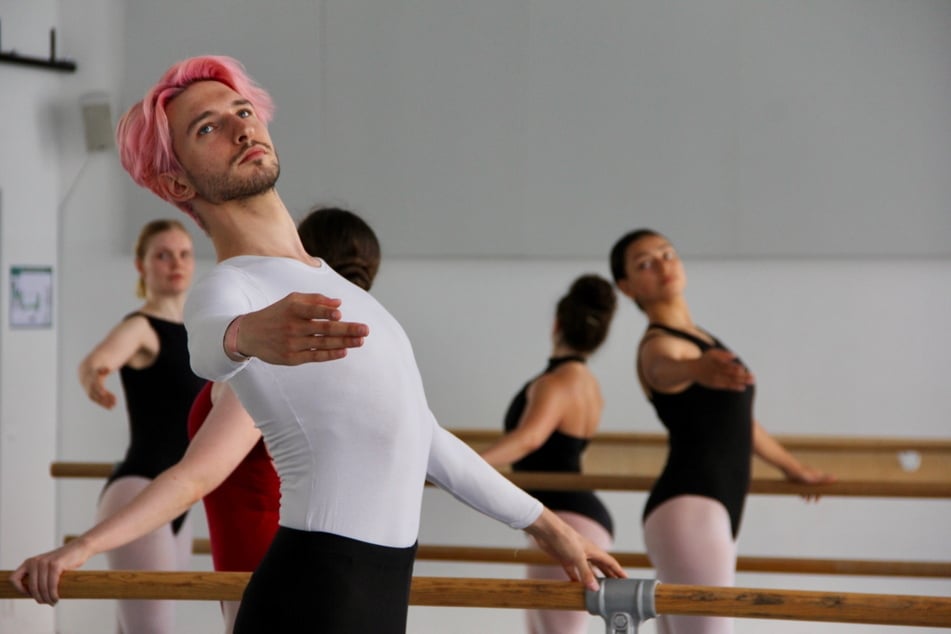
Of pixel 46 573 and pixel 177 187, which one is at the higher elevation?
pixel 177 187

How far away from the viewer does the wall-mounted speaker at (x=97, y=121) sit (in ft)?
18.9

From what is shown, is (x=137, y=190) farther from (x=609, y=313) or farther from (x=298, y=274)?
(x=298, y=274)

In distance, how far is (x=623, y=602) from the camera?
5.90ft

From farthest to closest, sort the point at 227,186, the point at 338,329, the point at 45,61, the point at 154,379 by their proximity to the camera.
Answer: the point at 45,61 → the point at 154,379 → the point at 227,186 → the point at 338,329

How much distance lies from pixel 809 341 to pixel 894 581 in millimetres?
983

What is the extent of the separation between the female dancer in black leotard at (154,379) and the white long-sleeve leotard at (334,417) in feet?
7.32

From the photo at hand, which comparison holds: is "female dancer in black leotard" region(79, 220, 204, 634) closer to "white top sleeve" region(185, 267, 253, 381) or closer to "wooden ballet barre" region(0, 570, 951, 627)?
"wooden ballet barre" region(0, 570, 951, 627)

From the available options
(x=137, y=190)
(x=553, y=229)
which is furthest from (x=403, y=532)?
(x=137, y=190)

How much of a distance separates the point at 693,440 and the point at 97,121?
11.3 ft

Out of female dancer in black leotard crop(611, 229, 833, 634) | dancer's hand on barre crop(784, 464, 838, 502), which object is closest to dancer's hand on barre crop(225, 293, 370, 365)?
female dancer in black leotard crop(611, 229, 833, 634)

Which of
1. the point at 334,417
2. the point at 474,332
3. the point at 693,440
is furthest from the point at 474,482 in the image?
the point at 474,332

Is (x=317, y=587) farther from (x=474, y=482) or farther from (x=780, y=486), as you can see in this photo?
(x=780, y=486)

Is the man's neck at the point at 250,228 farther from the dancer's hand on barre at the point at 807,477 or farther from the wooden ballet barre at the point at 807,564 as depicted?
the dancer's hand on barre at the point at 807,477

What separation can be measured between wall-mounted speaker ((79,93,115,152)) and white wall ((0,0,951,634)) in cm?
7
